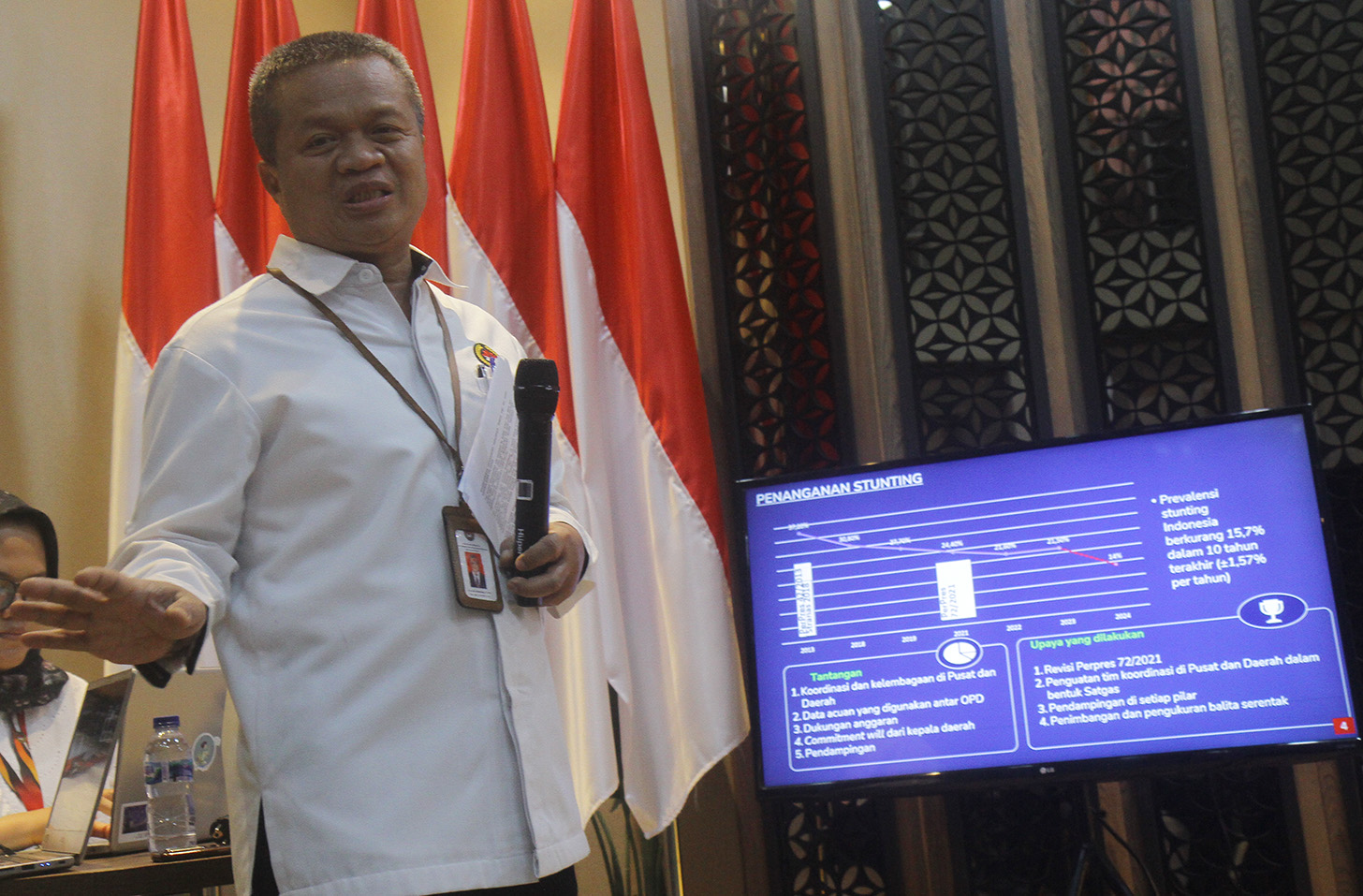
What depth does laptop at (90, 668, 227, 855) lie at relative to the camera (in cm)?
190

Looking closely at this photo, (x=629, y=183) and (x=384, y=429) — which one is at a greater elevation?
(x=629, y=183)

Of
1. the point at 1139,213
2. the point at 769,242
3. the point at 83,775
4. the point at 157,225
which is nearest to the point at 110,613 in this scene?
the point at 83,775

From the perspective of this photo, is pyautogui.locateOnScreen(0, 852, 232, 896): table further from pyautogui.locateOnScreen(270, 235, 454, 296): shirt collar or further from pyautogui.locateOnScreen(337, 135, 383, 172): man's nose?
pyautogui.locateOnScreen(337, 135, 383, 172): man's nose

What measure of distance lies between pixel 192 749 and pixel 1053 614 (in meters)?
1.58

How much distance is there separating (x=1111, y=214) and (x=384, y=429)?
1.93 meters

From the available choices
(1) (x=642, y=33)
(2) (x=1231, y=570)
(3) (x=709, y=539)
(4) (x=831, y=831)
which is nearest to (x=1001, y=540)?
(2) (x=1231, y=570)

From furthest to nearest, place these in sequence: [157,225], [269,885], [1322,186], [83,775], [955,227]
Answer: [955,227]
[157,225]
[1322,186]
[83,775]
[269,885]

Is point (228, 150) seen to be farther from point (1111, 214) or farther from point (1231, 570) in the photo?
point (1231, 570)

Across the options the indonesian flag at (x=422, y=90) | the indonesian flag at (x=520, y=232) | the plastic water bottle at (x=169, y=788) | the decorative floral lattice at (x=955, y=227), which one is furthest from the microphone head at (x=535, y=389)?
→ the decorative floral lattice at (x=955, y=227)

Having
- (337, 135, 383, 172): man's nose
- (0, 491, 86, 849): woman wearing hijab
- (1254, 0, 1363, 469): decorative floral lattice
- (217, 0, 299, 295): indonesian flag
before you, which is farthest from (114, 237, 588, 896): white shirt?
(1254, 0, 1363, 469): decorative floral lattice

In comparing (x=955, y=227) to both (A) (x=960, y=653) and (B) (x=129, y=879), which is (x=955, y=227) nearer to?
(A) (x=960, y=653)

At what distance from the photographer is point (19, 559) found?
2.18m

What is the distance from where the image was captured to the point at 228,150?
2711 mm

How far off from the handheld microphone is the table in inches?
31.8
